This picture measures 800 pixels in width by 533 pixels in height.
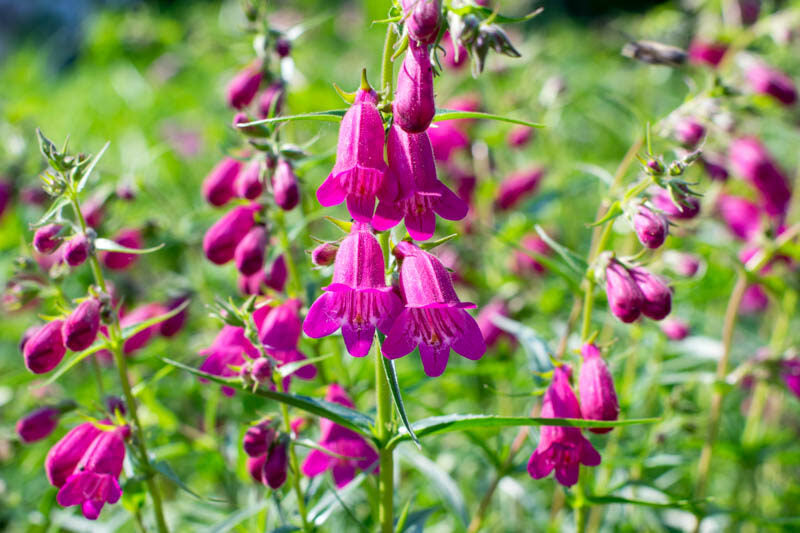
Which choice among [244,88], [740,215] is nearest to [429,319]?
[244,88]

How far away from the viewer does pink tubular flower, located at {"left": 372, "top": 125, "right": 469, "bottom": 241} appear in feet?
4.42

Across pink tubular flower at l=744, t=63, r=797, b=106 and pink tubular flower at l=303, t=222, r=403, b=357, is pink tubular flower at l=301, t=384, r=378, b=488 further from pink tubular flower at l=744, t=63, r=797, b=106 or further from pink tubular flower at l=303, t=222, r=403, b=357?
pink tubular flower at l=744, t=63, r=797, b=106

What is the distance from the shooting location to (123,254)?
237cm

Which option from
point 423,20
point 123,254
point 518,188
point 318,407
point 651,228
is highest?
point 423,20

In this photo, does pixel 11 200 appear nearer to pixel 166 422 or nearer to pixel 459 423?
pixel 166 422

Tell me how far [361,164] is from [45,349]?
35.4 inches

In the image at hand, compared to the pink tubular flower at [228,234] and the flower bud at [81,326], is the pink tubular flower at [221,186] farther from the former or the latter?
the flower bud at [81,326]

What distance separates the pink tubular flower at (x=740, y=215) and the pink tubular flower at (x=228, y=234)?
85.1 inches

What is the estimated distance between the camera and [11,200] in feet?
9.98

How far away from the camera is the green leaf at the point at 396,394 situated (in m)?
1.23

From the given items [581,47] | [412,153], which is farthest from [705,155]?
[581,47]

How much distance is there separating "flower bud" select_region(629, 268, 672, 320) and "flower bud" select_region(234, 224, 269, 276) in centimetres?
95

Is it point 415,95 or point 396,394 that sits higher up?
point 415,95

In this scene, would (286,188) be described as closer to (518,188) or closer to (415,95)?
(415,95)
